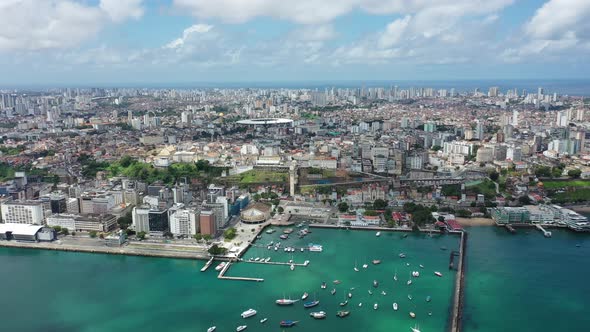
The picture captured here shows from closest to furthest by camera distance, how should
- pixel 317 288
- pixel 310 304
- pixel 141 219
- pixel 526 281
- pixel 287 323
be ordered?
pixel 287 323, pixel 310 304, pixel 317 288, pixel 526 281, pixel 141 219

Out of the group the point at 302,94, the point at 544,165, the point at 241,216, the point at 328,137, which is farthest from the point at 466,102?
the point at 241,216

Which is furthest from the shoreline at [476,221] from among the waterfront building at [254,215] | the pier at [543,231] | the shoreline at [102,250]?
the shoreline at [102,250]

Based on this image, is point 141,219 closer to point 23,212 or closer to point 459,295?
point 23,212

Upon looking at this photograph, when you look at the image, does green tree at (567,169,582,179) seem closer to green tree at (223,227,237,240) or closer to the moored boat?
green tree at (223,227,237,240)

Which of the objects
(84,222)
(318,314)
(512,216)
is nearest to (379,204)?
(512,216)

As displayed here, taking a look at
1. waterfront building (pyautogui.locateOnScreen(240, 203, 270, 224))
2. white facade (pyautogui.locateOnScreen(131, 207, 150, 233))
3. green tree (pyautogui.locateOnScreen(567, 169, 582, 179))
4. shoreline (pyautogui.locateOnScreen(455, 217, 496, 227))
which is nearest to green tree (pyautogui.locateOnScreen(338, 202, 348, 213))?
waterfront building (pyautogui.locateOnScreen(240, 203, 270, 224))
